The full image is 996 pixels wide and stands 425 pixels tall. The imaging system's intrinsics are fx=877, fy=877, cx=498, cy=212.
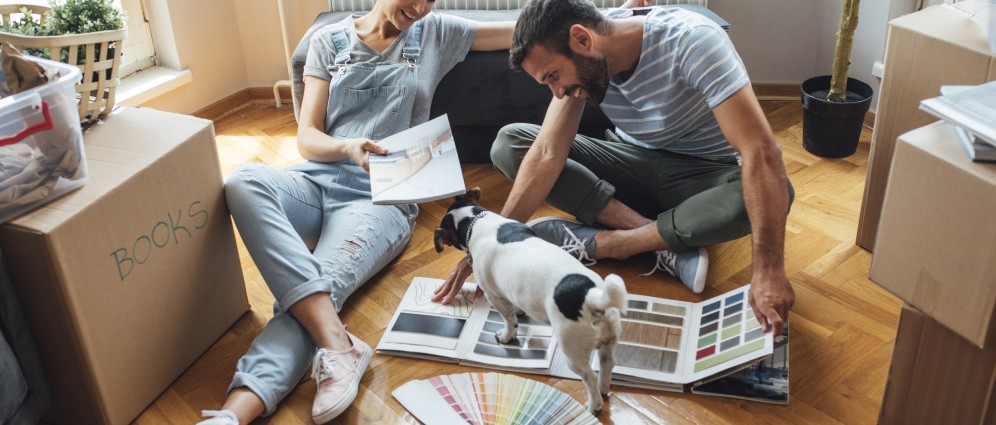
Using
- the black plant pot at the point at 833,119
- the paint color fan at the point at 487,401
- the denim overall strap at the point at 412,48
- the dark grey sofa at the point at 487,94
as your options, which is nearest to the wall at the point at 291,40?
the black plant pot at the point at 833,119

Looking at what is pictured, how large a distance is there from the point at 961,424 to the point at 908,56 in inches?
30.4

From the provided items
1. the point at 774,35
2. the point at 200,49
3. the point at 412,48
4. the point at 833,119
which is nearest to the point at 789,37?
the point at 774,35

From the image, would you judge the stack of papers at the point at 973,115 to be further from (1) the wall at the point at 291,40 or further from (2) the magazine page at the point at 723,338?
(1) the wall at the point at 291,40

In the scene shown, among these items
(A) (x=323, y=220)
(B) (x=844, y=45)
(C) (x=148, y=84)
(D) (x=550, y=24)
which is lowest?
(A) (x=323, y=220)

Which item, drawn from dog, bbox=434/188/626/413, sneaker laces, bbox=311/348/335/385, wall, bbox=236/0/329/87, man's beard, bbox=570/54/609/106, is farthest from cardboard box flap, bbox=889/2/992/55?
wall, bbox=236/0/329/87

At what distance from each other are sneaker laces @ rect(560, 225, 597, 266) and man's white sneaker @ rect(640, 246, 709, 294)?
0.45 ft

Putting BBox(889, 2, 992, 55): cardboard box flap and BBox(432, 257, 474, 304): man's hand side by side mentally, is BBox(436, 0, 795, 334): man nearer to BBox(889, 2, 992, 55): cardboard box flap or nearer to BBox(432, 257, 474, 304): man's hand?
BBox(432, 257, 474, 304): man's hand

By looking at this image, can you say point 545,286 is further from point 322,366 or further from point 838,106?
point 838,106

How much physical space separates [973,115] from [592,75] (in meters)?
0.67

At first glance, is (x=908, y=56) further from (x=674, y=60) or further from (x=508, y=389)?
(x=508, y=389)

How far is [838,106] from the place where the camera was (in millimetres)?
2307

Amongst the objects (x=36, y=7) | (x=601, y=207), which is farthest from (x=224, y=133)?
(x=601, y=207)

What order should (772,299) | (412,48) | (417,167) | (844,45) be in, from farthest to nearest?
(844,45) < (412,48) < (417,167) < (772,299)

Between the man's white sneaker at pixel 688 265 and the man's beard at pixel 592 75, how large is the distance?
40cm
